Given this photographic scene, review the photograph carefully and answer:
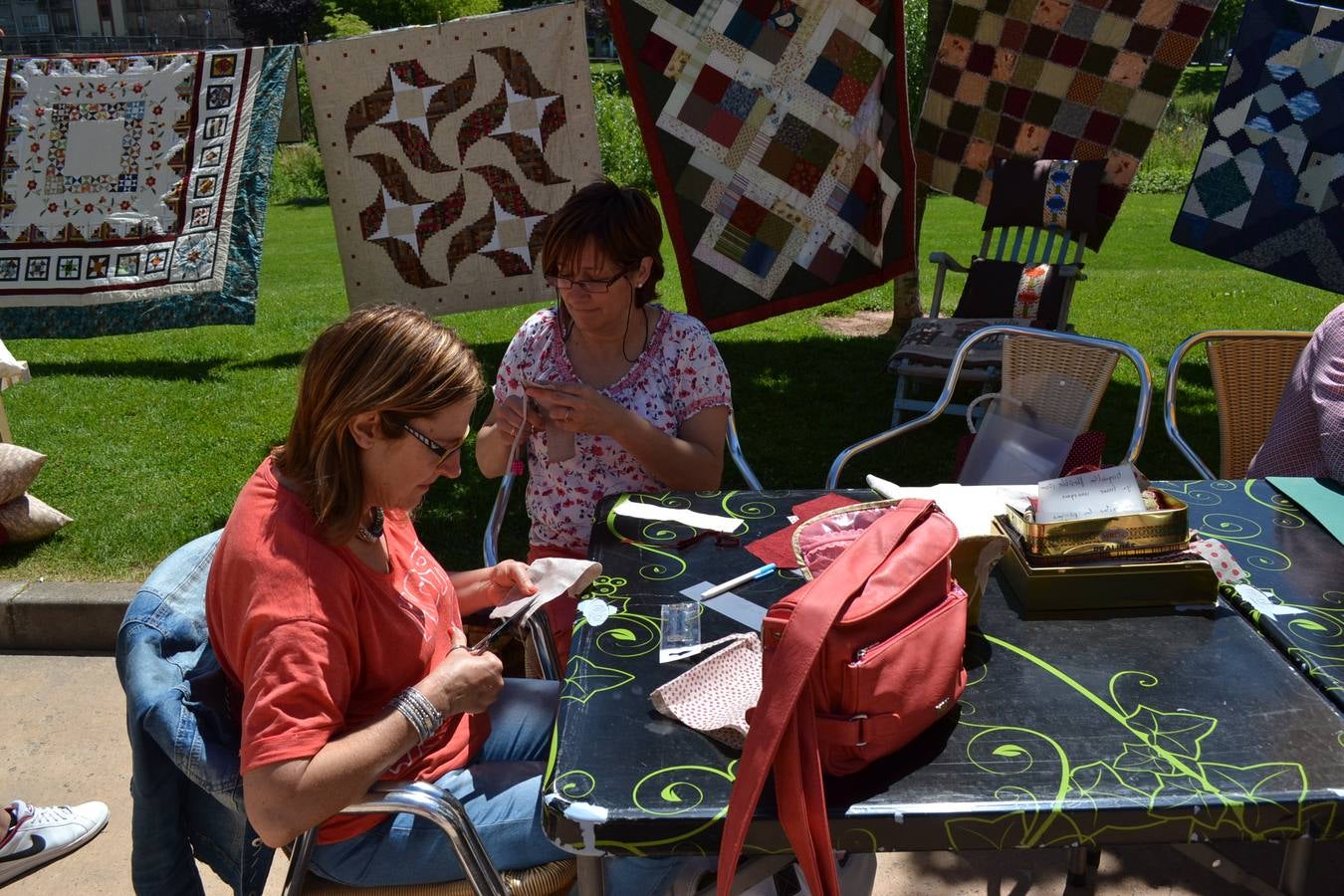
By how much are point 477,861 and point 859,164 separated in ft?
11.4

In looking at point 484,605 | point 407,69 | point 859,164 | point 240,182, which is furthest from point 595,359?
point 240,182

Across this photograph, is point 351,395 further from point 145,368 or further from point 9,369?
point 145,368

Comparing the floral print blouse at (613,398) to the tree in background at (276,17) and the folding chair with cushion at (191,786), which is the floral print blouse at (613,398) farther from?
the tree in background at (276,17)

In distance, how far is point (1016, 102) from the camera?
559 cm

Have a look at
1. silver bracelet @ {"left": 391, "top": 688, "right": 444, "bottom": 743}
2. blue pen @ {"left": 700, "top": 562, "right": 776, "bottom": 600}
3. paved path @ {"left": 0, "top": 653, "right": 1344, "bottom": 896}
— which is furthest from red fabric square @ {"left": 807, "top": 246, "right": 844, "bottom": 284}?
silver bracelet @ {"left": 391, "top": 688, "right": 444, "bottom": 743}

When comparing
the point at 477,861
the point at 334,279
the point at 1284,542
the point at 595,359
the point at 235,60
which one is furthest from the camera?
the point at 334,279

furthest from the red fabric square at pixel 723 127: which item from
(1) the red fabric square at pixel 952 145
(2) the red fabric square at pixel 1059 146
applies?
(2) the red fabric square at pixel 1059 146

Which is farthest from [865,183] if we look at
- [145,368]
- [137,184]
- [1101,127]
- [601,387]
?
[145,368]

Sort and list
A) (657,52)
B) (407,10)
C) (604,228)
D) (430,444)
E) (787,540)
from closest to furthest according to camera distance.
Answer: (430,444) < (787,540) < (604,228) < (657,52) < (407,10)

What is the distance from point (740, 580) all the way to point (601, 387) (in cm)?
78

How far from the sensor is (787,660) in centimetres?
134

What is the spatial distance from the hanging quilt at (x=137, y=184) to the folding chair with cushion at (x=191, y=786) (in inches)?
163

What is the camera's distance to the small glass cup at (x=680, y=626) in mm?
1749

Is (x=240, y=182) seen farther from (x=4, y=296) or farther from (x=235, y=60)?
(x=4, y=296)
